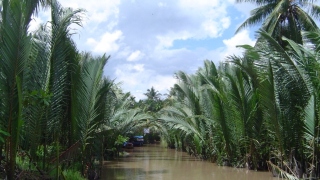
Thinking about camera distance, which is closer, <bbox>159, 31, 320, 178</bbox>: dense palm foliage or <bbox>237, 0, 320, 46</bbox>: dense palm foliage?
<bbox>159, 31, 320, 178</bbox>: dense palm foliage

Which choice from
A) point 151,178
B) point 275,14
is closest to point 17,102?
point 151,178

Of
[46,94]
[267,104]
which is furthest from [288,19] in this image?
[46,94]

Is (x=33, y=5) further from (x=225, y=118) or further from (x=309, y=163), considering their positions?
(x=225, y=118)

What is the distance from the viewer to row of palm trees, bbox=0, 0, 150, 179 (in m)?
6.42

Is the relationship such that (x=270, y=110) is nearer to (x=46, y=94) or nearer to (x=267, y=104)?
(x=267, y=104)

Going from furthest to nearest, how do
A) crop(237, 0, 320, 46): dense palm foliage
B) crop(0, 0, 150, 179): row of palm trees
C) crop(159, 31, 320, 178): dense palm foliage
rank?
1. crop(237, 0, 320, 46): dense palm foliage
2. crop(159, 31, 320, 178): dense palm foliage
3. crop(0, 0, 150, 179): row of palm trees

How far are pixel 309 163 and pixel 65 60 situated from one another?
7525mm

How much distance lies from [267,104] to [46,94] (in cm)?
699

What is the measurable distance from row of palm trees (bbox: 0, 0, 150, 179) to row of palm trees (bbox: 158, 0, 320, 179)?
5.18m

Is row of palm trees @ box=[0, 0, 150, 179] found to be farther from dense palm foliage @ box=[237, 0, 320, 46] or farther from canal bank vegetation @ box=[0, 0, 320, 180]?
dense palm foliage @ box=[237, 0, 320, 46]

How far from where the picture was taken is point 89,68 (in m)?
9.01

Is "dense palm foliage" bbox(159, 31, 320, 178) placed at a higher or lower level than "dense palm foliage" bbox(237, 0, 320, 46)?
lower

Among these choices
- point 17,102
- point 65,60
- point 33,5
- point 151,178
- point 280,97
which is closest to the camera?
point 17,102

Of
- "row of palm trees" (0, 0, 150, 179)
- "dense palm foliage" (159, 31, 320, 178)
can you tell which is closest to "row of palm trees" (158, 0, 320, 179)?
"dense palm foliage" (159, 31, 320, 178)
